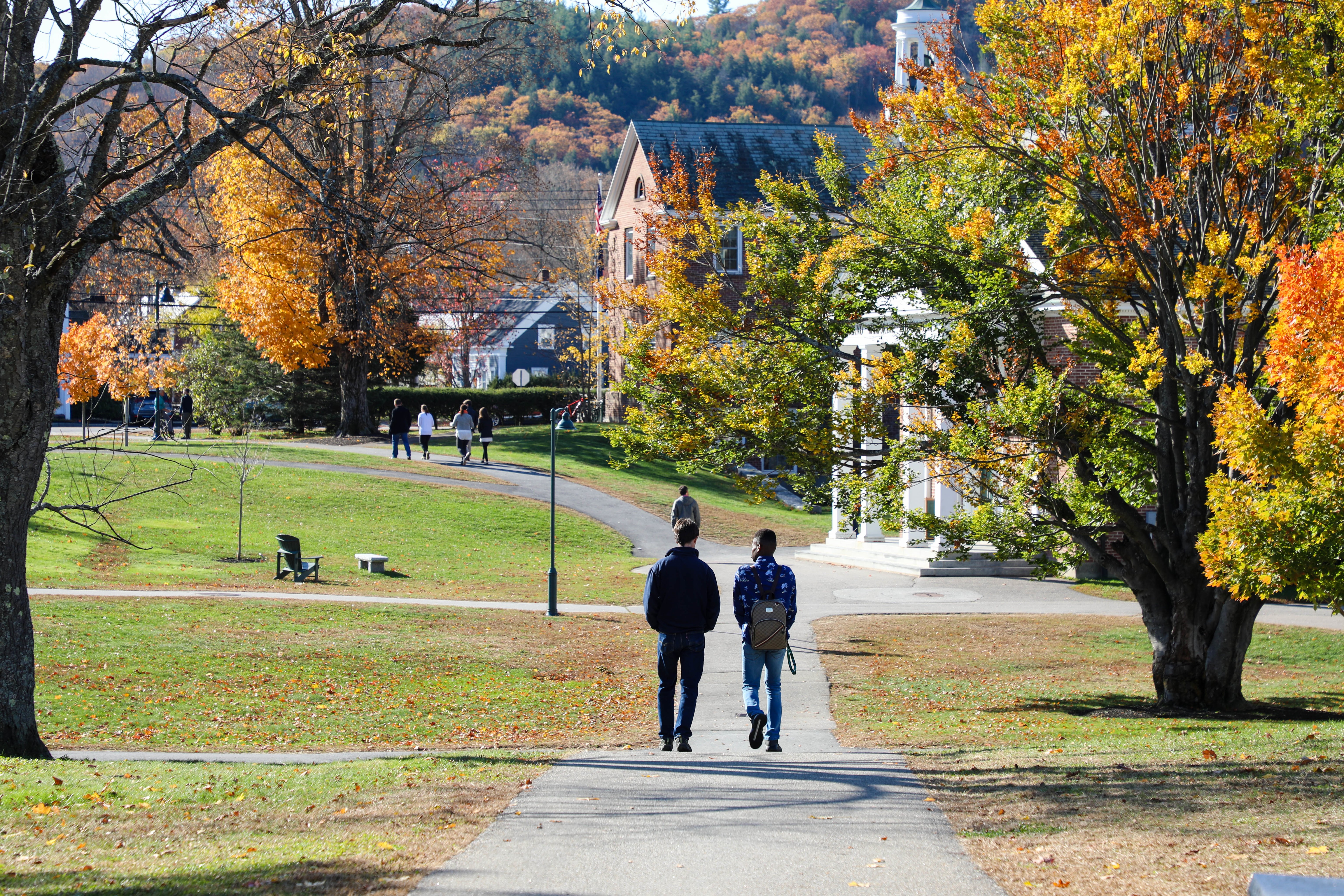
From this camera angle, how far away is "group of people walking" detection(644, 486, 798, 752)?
9414 mm

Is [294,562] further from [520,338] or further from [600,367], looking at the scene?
[520,338]

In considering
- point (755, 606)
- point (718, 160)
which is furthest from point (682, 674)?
point (718, 160)

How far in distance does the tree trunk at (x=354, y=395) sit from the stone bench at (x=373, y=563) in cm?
1916

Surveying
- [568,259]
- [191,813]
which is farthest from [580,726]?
[568,259]

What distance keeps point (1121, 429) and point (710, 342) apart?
15.5 feet

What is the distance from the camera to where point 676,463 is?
1372cm

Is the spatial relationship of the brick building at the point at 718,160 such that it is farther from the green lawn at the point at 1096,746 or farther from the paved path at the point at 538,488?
the green lawn at the point at 1096,746

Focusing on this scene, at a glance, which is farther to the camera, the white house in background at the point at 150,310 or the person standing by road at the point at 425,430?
the person standing by road at the point at 425,430

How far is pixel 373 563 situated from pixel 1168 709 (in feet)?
50.9

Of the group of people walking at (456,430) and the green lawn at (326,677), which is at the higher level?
the group of people walking at (456,430)

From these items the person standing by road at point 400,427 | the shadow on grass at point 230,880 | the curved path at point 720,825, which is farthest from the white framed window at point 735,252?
the shadow on grass at point 230,880

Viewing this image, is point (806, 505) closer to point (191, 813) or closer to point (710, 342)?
point (710, 342)

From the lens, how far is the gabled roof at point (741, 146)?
4391 centimetres

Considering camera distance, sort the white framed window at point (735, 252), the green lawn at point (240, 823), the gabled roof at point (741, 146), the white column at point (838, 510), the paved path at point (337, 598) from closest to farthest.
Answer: the green lawn at point (240, 823)
the white column at point (838, 510)
the paved path at point (337, 598)
the white framed window at point (735, 252)
the gabled roof at point (741, 146)
